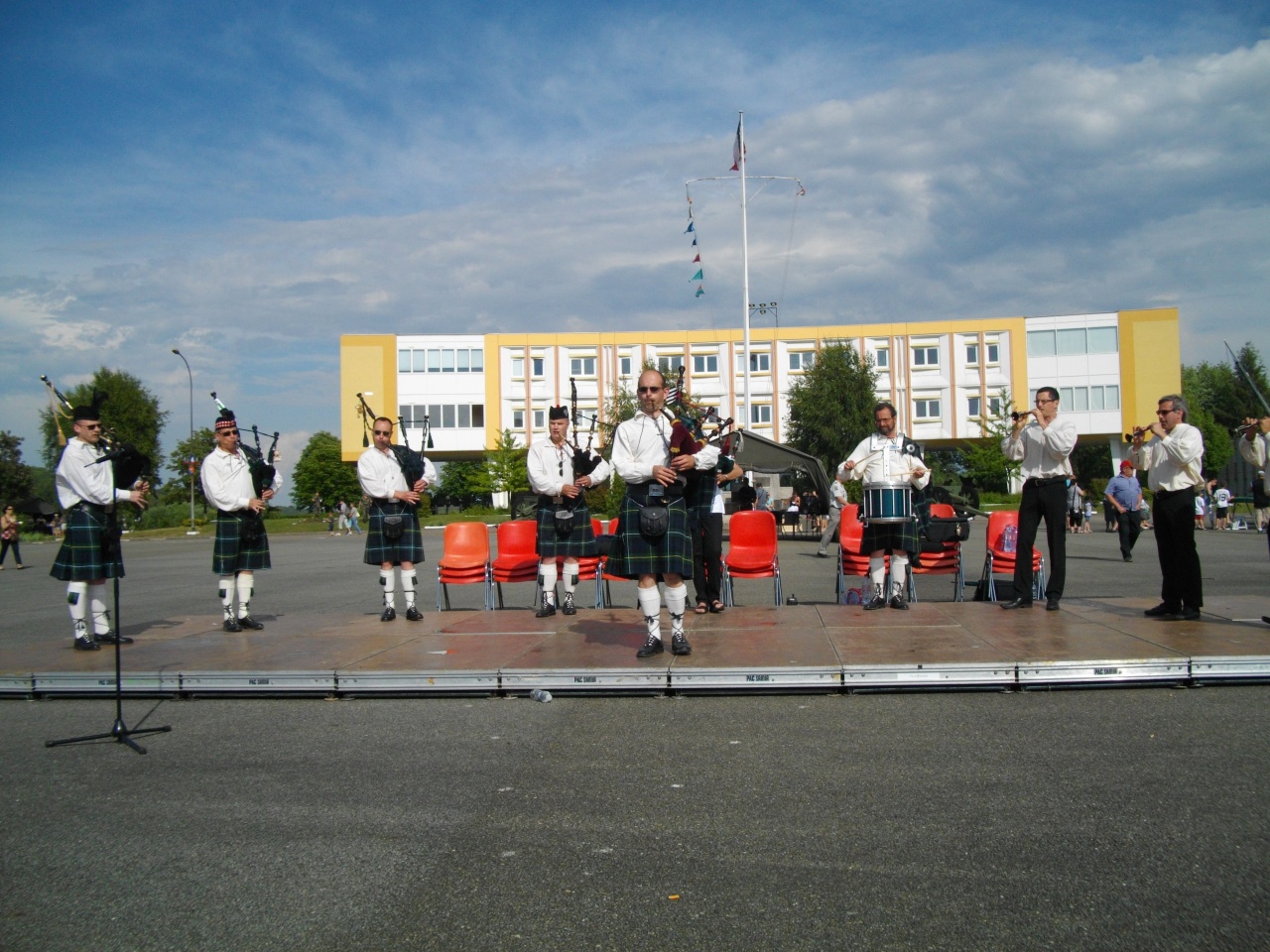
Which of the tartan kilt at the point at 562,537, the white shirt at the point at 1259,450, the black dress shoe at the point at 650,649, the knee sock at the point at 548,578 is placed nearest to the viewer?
the black dress shoe at the point at 650,649

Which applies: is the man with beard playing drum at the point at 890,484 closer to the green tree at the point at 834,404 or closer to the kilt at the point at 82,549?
the kilt at the point at 82,549

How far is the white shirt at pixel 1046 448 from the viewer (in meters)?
8.26

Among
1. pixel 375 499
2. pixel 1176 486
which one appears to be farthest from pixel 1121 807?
pixel 375 499

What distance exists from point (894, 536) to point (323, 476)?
81872 millimetres

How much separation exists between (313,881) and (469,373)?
209 feet

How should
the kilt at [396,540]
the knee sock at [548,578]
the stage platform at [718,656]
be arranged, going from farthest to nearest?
1. the knee sock at [548,578]
2. the kilt at [396,540]
3. the stage platform at [718,656]

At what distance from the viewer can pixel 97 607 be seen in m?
8.30

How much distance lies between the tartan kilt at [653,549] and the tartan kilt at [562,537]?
8.64 ft

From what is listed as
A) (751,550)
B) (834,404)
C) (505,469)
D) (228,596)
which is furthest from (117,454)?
(505,469)

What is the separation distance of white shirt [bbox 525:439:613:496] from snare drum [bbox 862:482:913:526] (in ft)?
8.48

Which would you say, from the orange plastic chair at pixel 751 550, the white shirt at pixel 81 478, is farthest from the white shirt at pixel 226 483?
the orange plastic chair at pixel 751 550

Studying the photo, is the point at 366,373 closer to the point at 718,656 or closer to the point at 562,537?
the point at 562,537

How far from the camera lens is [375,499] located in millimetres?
9367

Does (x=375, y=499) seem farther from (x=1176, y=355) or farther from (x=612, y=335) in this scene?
(x=1176, y=355)
